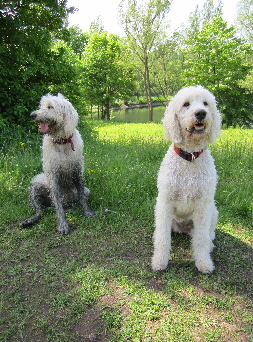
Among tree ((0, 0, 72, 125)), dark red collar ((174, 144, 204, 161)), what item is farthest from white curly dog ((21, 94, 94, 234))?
tree ((0, 0, 72, 125))

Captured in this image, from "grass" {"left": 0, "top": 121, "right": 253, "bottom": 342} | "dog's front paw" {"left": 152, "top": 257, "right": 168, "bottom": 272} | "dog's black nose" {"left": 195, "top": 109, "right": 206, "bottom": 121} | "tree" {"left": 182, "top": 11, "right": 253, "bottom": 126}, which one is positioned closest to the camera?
"grass" {"left": 0, "top": 121, "right": 253, "bottom": 342}

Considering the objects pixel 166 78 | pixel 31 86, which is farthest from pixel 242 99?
pixel 31 86

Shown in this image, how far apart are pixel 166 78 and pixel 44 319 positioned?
26227 millimetres

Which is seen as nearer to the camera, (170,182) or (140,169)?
(170,182)

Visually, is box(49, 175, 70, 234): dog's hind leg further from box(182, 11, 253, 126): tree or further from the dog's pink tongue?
box(182, 11, 253, 126): tree

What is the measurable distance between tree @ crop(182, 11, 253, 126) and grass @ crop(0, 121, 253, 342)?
14.4 metres

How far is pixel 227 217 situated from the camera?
367cm

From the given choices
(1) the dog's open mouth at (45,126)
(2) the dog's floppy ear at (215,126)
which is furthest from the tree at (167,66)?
(2) the dog's floppy ear at (215,126)

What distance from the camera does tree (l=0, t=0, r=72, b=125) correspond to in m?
6.26

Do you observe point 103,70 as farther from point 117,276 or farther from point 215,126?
point 117,276

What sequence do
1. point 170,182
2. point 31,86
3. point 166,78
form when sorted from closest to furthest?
point 170,182 → point 31,86 → point 166,78

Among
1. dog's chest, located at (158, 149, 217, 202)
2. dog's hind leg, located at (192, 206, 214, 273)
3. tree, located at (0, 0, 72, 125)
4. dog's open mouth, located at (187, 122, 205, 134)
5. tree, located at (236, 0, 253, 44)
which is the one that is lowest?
dog's hind leg, located at (192, 206, 214, 273)

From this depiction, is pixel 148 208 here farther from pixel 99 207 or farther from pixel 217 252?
pixel 217 252

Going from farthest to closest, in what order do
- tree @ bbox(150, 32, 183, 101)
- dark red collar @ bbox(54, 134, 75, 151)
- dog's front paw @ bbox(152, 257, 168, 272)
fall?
tree @ bbox(150, 32, 183, 101)
dark red collar @ bbox(54, 134, 75, 151)
dog's front paw @ bbox(152, 257, 168, 272)
